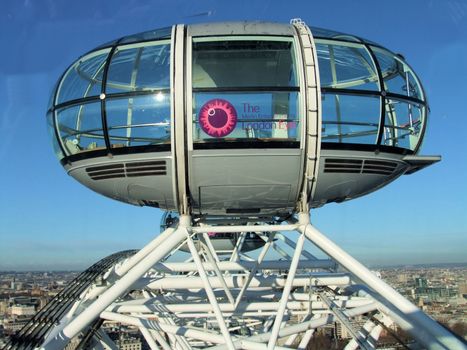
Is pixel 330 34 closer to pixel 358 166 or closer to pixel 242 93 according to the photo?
pixel 242 93

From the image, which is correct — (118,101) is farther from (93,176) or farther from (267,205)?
(267,205)

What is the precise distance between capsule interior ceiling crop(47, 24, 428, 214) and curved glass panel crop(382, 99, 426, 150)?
23 mm

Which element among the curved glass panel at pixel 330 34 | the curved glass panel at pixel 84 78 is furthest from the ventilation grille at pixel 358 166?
the curved glass panel at pixel 84 78

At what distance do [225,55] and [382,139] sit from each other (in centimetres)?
238

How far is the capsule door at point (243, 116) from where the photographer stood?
23.9 feet

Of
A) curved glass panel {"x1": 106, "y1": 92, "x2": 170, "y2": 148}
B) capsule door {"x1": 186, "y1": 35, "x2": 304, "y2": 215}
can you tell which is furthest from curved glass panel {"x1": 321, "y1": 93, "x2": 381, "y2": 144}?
curved glass panel {"x1": 106, "y1": 92, "x2": 170, "y2": 148}

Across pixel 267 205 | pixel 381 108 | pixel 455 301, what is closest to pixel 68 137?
pixel 267 205

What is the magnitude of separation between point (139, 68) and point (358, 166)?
321cm

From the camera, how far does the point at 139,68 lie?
25.4 feet

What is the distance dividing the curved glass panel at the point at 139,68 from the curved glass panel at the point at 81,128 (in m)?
0.42

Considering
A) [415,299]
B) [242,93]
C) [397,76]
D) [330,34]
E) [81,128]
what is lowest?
[415,299]

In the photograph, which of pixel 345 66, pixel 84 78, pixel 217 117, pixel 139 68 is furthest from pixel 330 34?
pixel 84 78

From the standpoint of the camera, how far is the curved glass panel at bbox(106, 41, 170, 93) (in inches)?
295

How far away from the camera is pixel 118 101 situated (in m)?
7.54
